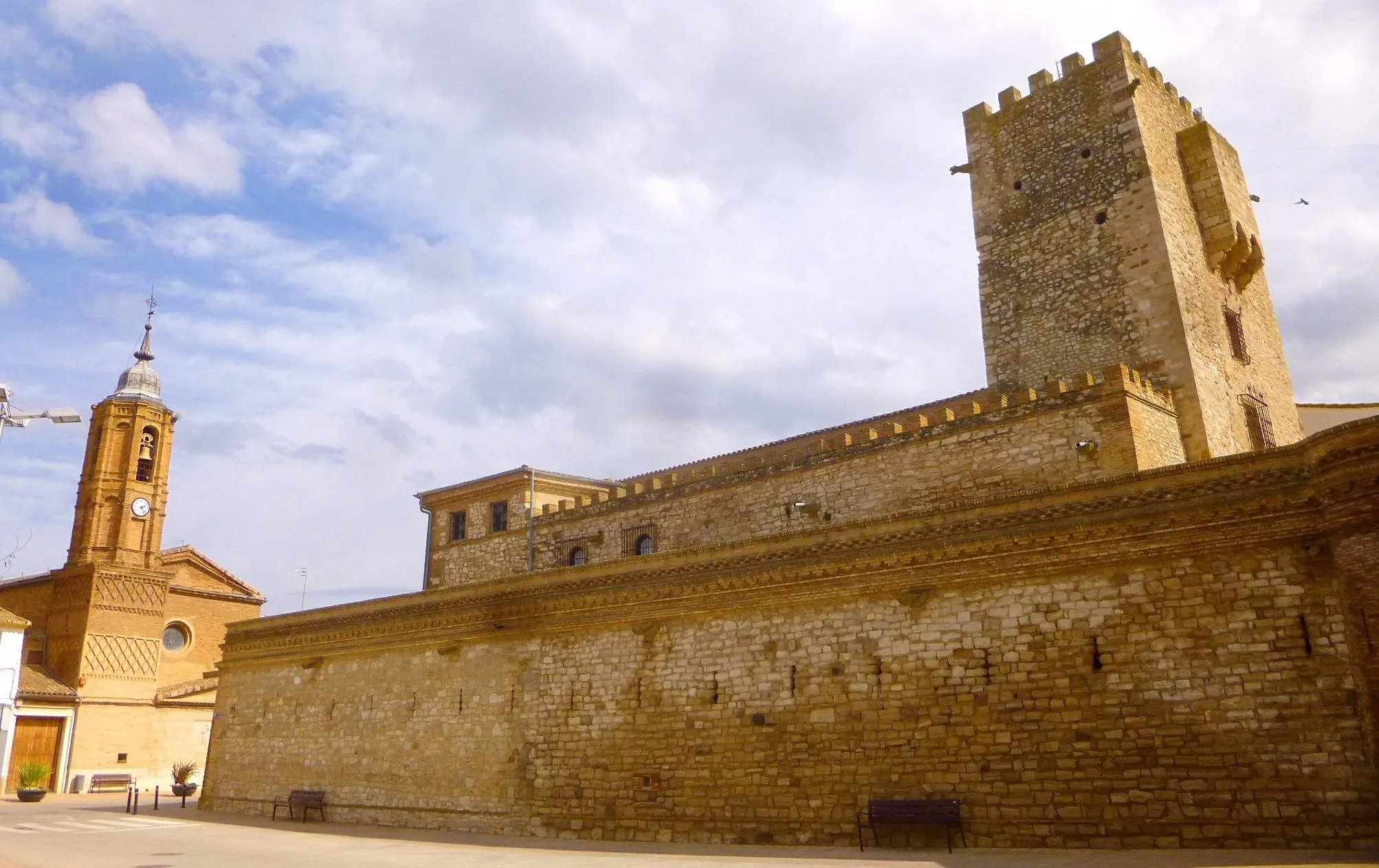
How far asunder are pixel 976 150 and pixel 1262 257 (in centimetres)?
807

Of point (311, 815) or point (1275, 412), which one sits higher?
point (1275, 412)

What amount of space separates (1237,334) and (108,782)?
132 ft

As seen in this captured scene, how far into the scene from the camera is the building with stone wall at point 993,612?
11.7 meters

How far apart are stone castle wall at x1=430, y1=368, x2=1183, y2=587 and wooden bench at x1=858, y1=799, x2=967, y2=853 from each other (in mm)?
5764

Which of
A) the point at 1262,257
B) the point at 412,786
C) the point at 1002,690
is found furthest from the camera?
the point at 1262,257

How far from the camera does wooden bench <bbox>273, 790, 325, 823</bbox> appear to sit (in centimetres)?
2233

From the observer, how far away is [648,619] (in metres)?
17.9

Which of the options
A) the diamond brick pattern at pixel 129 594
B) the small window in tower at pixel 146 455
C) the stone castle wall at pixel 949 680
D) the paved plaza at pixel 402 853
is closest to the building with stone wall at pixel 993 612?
the stone castle wall at pixel 949 680

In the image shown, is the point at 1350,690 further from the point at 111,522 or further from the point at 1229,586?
the point at 111,522

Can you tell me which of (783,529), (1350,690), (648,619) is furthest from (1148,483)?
(783,529)

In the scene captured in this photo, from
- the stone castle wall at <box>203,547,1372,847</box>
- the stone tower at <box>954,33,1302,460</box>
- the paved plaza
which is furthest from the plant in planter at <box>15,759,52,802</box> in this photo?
the stone tower at <box>954,33,1302,460</box>

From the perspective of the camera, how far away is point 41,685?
33.6 meters

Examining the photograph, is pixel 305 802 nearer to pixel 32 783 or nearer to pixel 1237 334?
pixel 32 783

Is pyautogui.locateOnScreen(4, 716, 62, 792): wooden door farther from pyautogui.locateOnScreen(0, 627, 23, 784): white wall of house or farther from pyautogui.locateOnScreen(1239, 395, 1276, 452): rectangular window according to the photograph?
pyautogui.locateOnScreen(1239, 395, 1276, 452): rectangular window
